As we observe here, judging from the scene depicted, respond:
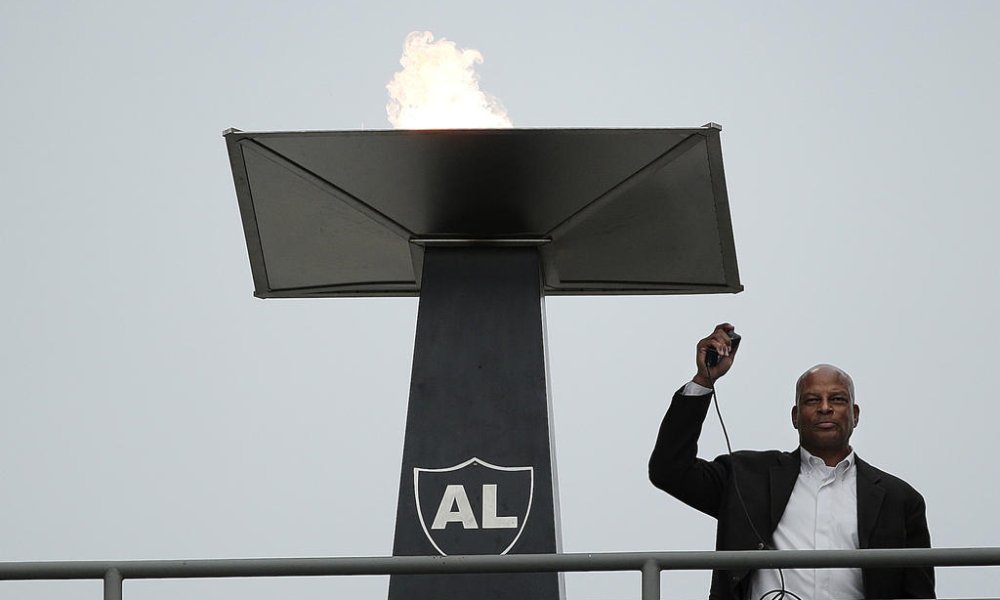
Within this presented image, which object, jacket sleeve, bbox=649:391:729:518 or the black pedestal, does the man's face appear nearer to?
jacket sleeve, bbox=649:391:729:518

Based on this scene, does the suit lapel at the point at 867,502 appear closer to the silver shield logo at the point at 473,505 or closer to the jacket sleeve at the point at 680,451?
the jacket sleeve at the point at 680,451

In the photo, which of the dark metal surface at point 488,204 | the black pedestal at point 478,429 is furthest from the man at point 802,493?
the dark metal surface at point 488,204

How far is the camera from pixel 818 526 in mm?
5891

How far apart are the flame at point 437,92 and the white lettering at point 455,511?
1.18 metres

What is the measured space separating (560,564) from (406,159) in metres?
1.45

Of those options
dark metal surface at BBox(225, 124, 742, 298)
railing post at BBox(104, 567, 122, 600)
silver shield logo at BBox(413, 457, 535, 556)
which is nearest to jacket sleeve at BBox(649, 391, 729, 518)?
silver shield logo at BBox(413, 457, 535, 556)

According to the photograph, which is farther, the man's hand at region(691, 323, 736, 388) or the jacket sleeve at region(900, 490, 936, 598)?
the man's hand at region(691, 323, 736, 388)

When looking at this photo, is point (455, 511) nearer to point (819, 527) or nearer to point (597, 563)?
point (597, 563)

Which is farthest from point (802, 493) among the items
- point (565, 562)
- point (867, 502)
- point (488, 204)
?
point (488, 204)

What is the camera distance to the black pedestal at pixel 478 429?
6016mm

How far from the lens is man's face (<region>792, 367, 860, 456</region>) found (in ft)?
19.7

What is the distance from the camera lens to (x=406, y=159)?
6062 mm

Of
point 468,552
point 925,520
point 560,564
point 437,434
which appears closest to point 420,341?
point 437,434

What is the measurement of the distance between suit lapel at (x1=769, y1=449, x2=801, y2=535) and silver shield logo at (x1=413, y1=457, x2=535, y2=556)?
0.75 meters
